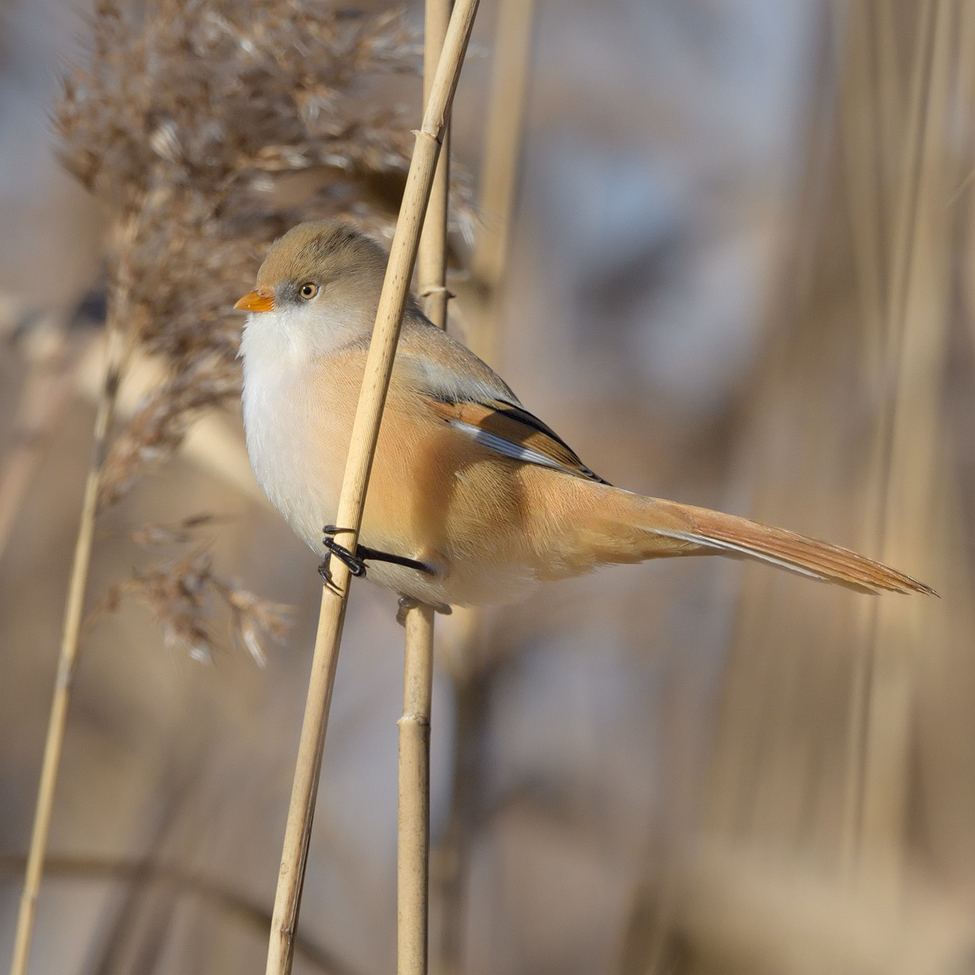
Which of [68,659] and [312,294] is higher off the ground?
[312,294]

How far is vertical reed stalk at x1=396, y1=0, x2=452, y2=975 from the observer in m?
1.12

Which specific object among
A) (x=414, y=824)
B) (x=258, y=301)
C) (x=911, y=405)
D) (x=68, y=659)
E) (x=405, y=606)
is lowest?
(x=414, y=824)

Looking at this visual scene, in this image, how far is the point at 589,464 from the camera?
103 inches

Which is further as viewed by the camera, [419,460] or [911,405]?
[911,405]

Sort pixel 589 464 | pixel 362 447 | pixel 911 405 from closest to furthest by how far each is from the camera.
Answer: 1. pixel 362 447
2. pixel 911 405
3. pixel 589 464

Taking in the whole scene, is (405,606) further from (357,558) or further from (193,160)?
(193,160)

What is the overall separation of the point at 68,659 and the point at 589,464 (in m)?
1.50

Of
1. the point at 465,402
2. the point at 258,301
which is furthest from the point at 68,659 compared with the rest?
the point at 465,402

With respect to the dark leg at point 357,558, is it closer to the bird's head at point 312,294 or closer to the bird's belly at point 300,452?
the bird's belly at point 300,452

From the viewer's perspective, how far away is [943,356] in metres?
1.93

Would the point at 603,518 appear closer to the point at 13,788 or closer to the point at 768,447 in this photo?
the point at 768,447

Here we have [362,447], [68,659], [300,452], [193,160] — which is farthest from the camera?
[193,160]

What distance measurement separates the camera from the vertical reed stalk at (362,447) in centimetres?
101

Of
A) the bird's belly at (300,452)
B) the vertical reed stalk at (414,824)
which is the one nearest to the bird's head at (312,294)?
the bird's belly at (300,452)
